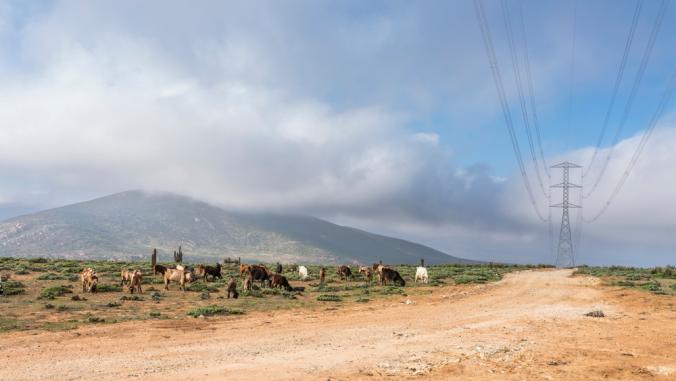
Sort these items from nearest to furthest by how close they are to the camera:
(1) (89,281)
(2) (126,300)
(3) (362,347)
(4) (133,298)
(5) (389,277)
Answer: (3) (362,347) < (2) (126,300) < (4) (133,298) < (1) (89,281) < (5) (389,277)

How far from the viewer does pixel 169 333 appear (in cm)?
1816

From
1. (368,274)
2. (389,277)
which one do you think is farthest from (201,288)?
(368,274)

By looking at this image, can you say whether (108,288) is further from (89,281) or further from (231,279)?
(231,279)

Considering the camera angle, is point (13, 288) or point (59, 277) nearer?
point (13, 288)

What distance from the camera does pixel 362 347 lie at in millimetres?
15703

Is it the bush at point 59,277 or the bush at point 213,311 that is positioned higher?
the bush at point 59,277

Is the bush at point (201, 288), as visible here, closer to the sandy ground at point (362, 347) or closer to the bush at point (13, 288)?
the bush at point (13, 288)

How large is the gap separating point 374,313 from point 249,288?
A: 11.1 meters

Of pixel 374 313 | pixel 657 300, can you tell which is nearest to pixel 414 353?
pixel 374 313

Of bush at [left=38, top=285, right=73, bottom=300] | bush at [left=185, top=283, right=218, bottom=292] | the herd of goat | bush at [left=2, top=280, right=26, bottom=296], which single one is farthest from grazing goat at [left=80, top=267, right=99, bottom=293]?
bush at [left=185, top=283, right=218, bottom=292]

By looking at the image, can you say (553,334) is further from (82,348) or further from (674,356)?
(82,348)

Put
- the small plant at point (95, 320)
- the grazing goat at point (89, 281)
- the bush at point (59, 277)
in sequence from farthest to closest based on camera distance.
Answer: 1. the bush at point (59, 277)
2. the grazing goat at point (89, 281)
3. the small plant at point (95, 320)

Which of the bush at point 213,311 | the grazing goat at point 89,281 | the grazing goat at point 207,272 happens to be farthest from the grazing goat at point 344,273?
the bush at point 213,311

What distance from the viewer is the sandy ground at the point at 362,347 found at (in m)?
12.8
